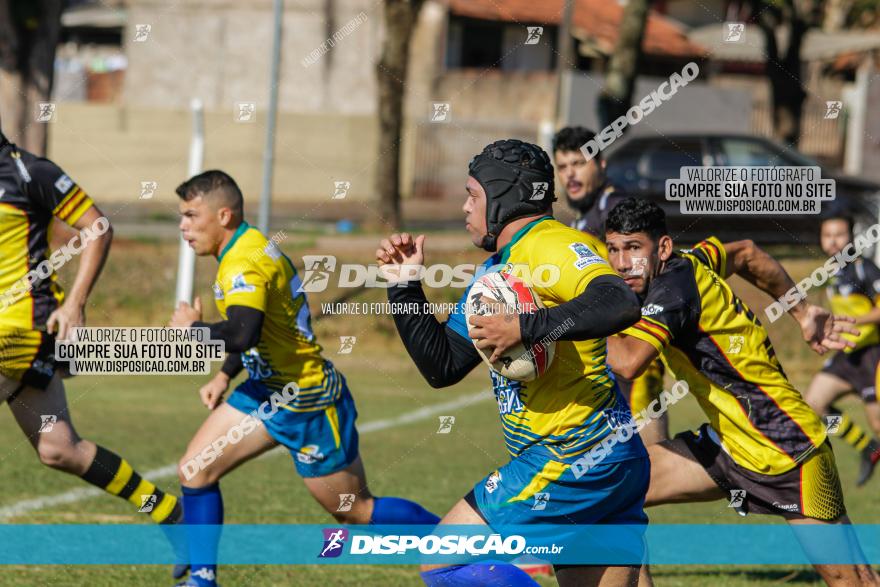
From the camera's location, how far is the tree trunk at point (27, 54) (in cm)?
1888

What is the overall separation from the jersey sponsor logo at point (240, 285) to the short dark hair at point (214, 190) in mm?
452

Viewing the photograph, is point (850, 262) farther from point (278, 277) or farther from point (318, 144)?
point (318, 144)

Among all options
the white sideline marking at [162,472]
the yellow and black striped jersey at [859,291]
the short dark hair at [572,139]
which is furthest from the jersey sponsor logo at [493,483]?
the yellow and black striped jersey at [859,291]

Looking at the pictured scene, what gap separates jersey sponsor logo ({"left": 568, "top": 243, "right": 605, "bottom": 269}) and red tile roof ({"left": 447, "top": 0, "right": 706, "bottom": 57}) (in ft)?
105

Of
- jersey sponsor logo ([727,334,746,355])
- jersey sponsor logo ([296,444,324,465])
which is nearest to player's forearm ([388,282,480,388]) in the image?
jersey sponsor logo ([727,334,746,355])

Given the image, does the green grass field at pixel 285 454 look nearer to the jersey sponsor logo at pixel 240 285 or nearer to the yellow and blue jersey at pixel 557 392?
the jersey sponsor logo at pixel 240 285

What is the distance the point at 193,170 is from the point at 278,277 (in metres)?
9.50

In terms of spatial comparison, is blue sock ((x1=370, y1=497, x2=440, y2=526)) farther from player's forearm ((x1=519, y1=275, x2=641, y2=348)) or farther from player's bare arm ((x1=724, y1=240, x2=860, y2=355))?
Result: player's forearm ((x1=519, y1=275, x2=641, y2=348))

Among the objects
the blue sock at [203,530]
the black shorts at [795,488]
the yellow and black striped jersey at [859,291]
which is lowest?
the blue sock at [203,530]

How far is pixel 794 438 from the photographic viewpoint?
5352 mm

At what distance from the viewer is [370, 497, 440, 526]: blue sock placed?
626 centimetres

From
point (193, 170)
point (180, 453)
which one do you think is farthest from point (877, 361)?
point (193, 170)

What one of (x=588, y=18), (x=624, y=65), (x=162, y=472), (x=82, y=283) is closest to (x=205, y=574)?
(x=82, y=283)

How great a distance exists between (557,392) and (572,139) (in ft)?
11.4
